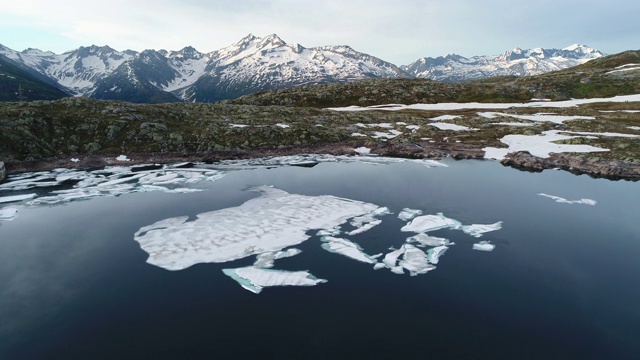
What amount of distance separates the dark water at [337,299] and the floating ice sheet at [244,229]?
62.9 inches

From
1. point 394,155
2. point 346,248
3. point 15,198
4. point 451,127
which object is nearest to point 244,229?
point 346,248

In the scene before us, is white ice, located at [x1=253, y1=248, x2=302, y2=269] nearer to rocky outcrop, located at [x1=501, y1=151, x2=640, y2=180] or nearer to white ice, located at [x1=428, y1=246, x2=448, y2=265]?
white ice, located at [x1=428, y1=246, x2=448, y2=265]

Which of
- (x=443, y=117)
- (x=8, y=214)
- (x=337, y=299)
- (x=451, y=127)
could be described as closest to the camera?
(x=337, y=299)

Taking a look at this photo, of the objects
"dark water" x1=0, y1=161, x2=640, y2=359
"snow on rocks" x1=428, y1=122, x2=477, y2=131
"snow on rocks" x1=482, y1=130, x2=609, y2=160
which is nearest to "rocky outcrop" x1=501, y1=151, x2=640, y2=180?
"snow on rocks" x1=482, y1=130, x2=609, y2=160

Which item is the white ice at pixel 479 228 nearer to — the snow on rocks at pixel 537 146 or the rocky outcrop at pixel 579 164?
the rocky outcrop at pixel 579 164

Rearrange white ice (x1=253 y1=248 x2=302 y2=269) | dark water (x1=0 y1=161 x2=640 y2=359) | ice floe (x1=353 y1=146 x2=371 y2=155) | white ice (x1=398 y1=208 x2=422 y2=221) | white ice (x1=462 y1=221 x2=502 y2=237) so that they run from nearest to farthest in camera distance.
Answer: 1. dark water (x1=0 y1=161 x2=640 y2=359)
2. white ice (x1=253 y1=248 x2=302 y2=269)
3. white ice (x1=462 y1=221 x2=502 y2=237)
4. white ice (x1=398 y1=208 x2=422 y2=221)
5. ice floe (x1=353 y1=146 x2=371 y2=155)

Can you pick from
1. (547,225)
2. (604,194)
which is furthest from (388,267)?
(604,194)

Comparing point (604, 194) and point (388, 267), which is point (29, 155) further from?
point (604, 194)

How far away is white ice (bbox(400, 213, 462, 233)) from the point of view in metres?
29.7

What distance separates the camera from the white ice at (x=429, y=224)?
1170 inches

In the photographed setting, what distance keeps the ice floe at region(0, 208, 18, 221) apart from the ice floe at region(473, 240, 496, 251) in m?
39.2

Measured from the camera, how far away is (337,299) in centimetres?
1978

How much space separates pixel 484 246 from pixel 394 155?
37127mm

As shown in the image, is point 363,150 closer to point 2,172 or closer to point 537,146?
point 537,146
